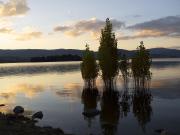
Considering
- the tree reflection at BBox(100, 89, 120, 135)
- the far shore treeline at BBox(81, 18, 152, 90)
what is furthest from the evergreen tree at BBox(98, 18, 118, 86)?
the tree reflection at BBox(100, 89, 120, 135)

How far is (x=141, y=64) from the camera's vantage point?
10212 cm

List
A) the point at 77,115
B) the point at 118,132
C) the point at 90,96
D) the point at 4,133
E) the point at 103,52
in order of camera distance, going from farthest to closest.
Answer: the point at 103,52, the point at 90,96, the point at 77,115, the point at 118,132, the point at 4,133

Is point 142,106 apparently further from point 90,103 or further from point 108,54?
point 108,54

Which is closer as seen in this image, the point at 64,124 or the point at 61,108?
the point at 64,124

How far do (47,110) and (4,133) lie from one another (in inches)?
1185

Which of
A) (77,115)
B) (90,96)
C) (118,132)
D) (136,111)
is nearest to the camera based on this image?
(118,132)

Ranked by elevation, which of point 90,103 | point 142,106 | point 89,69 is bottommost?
point 142,106

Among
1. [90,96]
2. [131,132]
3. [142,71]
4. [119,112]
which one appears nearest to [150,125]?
[131,132]

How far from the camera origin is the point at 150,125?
185ft

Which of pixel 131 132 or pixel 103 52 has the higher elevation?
pixel 103 52

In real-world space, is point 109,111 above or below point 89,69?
below

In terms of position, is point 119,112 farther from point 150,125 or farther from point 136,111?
point 150,125

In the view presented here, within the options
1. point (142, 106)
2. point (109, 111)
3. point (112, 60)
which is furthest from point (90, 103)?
point (112, 60)

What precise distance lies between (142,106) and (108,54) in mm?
28246
